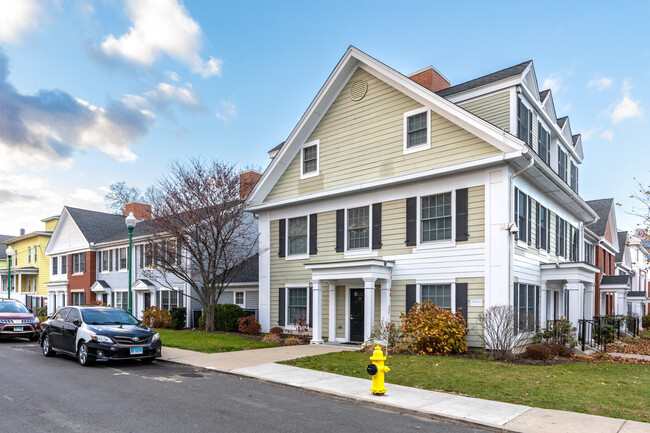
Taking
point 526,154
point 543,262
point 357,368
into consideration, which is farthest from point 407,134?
point 357,368

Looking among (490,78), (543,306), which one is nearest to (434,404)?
(543,306)

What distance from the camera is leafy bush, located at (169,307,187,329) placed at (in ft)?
85.2

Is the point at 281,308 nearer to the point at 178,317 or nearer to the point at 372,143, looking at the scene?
the point at 372,143

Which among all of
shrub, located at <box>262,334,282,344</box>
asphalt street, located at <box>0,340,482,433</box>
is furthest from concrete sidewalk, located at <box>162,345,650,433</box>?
shrub, located at <box>262,334,282,344</box>

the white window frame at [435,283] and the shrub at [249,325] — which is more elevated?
the white window frame at [435,283]

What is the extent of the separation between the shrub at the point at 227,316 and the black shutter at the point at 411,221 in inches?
382

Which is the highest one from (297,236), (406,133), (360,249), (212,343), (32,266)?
(406,133)

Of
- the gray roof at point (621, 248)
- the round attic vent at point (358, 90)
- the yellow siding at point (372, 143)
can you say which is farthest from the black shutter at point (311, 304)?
the gray roof at point (621, 248)

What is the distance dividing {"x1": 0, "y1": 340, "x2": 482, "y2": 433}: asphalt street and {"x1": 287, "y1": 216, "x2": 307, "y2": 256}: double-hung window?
890 centimetres

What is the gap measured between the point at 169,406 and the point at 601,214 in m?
31.1

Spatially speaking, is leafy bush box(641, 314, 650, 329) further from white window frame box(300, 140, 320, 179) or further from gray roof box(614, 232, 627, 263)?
white window frame box(300, 140, 320, 179)

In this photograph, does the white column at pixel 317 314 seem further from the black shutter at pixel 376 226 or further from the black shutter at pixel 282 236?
the black shutter at pixel 282 236

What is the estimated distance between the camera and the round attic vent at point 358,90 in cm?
1794

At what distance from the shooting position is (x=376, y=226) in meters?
17.3
